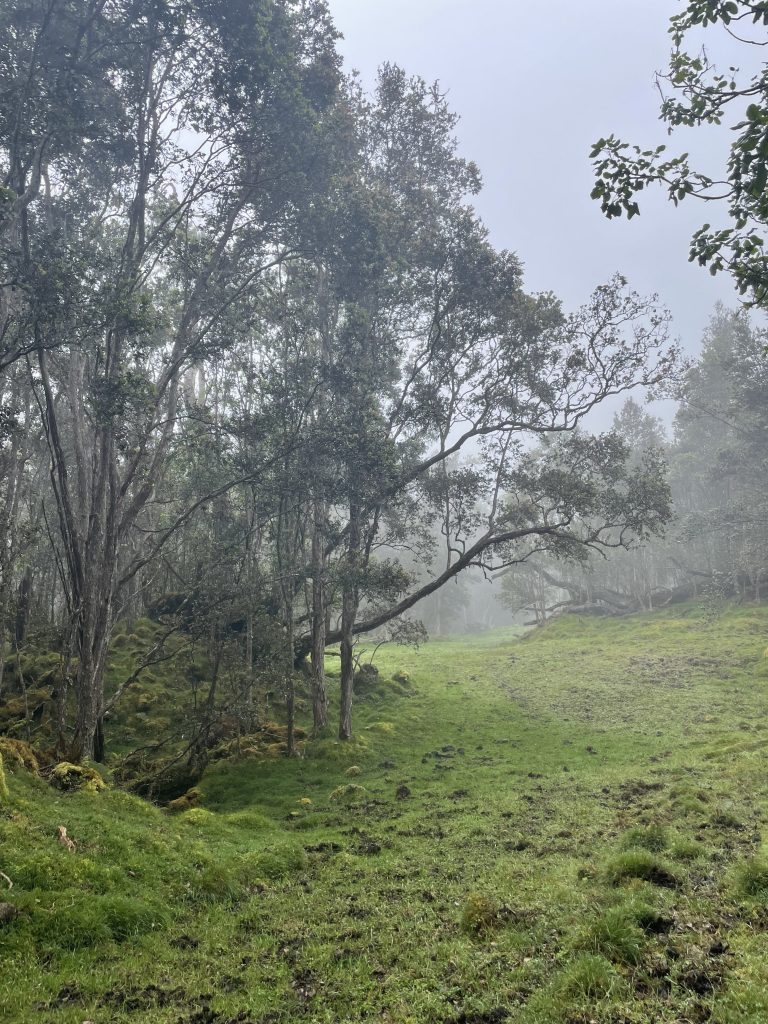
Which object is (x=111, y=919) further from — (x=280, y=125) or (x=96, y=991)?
(x=280, y=125)

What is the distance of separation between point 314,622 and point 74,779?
39.6 ft

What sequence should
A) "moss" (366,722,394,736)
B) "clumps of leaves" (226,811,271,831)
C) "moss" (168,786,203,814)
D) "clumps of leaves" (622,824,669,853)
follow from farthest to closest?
1. "moss" (366,722,394,736)
2. "moss" (168,786,203,814)
3. "clumps of leaves" (226,811,271,831)
4. "clumps of leaves" (622,824,669,853)

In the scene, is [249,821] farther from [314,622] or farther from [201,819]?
[314,622]

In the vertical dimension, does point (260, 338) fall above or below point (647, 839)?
above

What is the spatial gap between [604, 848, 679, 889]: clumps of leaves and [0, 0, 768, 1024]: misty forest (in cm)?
5

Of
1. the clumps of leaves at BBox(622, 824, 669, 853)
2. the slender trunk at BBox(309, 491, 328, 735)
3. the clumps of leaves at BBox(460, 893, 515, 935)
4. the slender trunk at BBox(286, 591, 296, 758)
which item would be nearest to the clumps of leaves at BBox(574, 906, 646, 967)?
the clumps of leaves at BBox(460, 893, 515, 935)

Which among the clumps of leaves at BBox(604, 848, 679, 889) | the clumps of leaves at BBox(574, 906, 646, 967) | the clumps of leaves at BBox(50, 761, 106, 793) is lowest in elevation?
the clumps of leaves at BBox(604, 848, 679, 889)

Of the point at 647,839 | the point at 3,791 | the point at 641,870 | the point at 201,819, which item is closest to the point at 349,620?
the point at 201,819

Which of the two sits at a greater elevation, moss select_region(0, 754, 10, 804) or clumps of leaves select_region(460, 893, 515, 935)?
moss select_region(0, 754, 10, 804)

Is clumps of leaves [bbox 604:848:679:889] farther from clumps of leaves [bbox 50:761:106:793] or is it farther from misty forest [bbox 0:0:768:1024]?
clumps of leaves [bbox 50:761:106:793]

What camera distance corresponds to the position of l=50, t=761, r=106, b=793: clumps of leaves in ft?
44.6

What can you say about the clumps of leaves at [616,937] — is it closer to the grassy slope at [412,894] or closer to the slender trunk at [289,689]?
the grassy slope at [412,894]

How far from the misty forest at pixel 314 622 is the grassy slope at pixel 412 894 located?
0.22 feet

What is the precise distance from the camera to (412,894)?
10.2 metres
